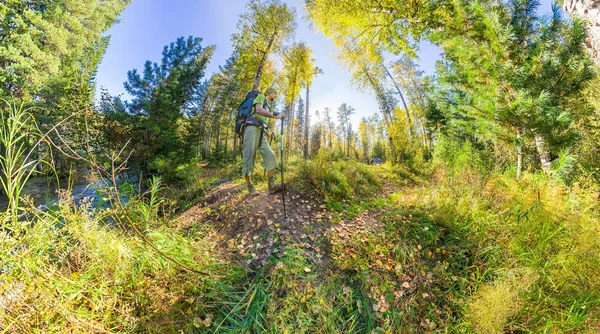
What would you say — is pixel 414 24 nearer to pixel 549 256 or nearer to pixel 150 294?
pixel 549 256

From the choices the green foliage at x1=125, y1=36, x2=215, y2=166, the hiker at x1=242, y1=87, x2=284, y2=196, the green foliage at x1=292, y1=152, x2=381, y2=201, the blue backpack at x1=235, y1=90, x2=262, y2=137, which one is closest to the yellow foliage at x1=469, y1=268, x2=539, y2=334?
the green foliage at x1=292, y1=152, x2=381, y2=201

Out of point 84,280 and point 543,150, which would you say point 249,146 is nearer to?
point 84,280

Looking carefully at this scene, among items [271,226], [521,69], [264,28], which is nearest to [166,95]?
[264,28]

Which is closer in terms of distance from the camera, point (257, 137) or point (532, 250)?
point (532, 250)

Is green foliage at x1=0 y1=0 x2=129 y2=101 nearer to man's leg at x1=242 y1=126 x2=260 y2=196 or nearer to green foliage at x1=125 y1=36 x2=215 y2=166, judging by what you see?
green foliage at x1=125 y1=36 x2=215 y2=166

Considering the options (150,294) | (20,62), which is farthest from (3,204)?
(150,294)

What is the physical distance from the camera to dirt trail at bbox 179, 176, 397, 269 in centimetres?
290

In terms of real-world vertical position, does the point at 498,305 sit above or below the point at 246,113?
below

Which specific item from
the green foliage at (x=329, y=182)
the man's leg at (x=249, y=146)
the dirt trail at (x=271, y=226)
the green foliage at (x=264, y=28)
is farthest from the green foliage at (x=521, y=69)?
the green foliage at (x=264, y=28)

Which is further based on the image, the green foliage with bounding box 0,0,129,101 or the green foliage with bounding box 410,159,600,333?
the green foliage with bounding box 0,0,129,101

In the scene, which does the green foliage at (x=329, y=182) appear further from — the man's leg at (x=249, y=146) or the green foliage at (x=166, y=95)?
the green foliage at (x=166, y=95)

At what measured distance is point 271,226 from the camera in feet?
11.0

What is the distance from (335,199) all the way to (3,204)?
13.1m

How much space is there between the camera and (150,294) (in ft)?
6.63
